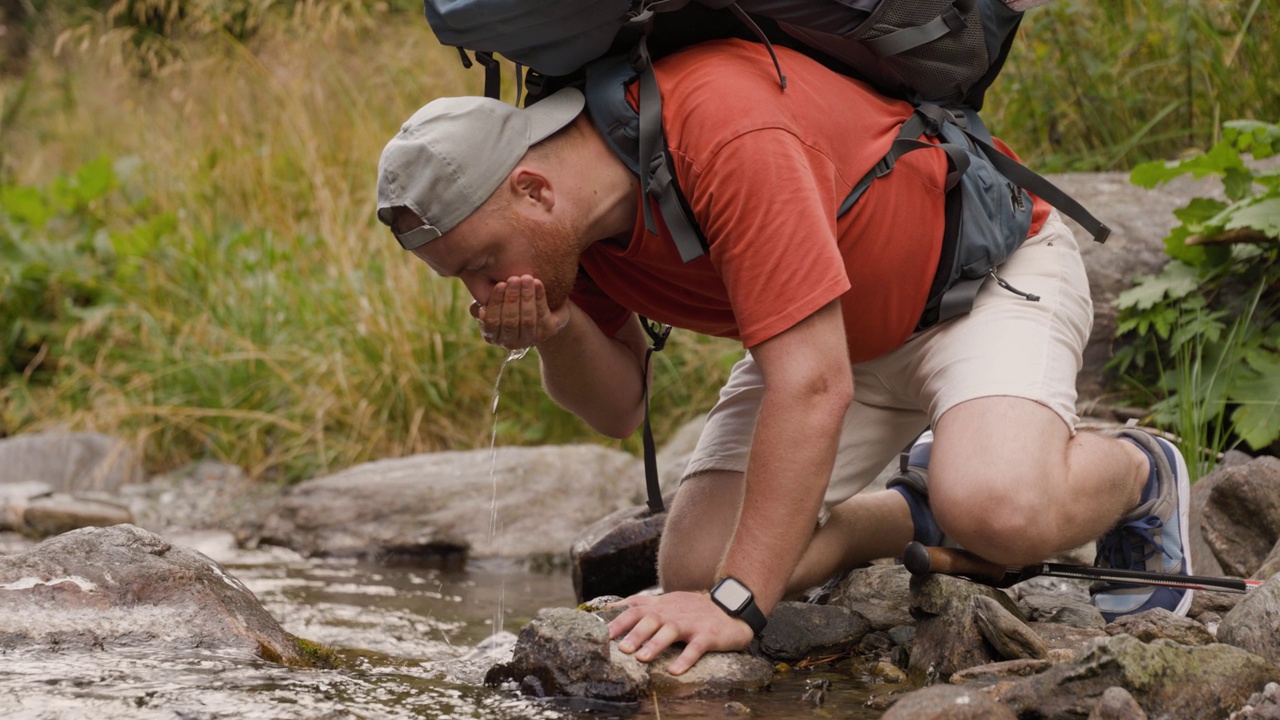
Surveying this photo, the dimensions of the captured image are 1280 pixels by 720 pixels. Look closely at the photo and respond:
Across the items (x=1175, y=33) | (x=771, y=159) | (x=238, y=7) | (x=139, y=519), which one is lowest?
(x=139, y=519)

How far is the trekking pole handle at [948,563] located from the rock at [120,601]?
1.29m

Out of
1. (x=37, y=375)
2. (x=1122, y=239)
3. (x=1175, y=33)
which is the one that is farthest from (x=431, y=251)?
(x=37, y=375)

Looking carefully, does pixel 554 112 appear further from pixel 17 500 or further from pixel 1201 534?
pixel 17 500

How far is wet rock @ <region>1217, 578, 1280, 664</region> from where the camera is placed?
7.63 ft

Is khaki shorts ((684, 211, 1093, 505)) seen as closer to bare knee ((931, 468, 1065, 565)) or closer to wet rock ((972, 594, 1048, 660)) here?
bare knee ((931, 468, 1065, 565))

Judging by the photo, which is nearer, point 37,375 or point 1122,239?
point 1122,239

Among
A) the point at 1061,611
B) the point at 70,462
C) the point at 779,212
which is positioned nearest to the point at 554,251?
the point at 779,212

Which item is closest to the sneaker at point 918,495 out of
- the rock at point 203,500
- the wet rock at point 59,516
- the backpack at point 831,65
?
the backpack at point 831,65

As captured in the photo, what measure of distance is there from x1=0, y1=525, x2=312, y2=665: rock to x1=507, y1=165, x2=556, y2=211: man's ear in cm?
106

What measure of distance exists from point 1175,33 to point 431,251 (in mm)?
3766

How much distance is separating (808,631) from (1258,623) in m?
0.85

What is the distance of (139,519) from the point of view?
18.2ft

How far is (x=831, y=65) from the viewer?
2.80 meters

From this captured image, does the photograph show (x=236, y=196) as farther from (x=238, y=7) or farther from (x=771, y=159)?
(x=771, y=159)
